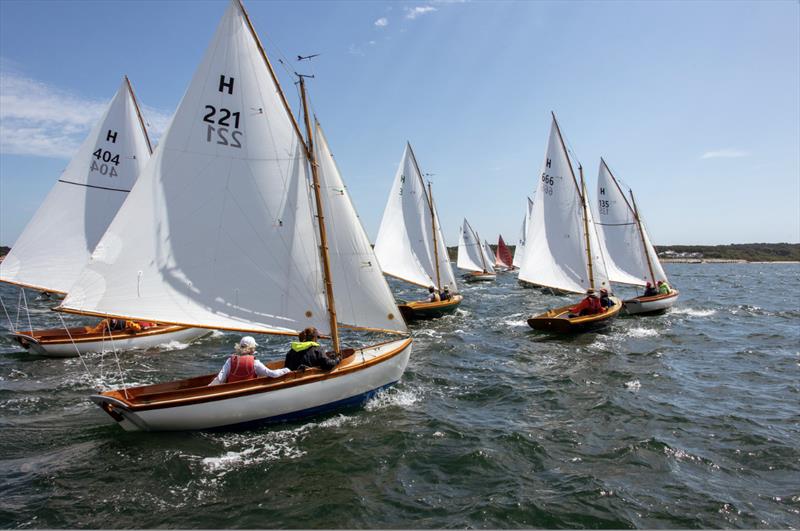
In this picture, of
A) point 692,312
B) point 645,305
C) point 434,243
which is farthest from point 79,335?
point 692,312

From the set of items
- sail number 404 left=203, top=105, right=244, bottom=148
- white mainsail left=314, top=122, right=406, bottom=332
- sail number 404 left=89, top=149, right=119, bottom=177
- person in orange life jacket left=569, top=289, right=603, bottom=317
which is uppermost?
sail number 404 left=89, top=149, right=119, bottom=177

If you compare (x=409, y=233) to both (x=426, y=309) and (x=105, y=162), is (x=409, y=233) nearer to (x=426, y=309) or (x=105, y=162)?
(x=426, y=309)

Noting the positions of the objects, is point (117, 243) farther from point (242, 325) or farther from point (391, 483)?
point (391, 483)

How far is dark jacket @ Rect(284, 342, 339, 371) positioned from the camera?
1153cm

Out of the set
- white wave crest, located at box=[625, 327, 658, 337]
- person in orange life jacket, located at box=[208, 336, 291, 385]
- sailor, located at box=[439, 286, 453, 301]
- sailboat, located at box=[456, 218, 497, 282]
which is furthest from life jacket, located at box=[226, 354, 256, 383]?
sailboat, located at box=[456, 218, 497, 282]

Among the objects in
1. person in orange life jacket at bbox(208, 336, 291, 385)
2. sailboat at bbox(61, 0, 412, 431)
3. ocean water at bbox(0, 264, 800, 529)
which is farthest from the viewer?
sailboat at bbox(61, 0, 412, 431)

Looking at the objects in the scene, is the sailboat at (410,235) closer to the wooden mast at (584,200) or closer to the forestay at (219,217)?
the wooden mast at (584,200)

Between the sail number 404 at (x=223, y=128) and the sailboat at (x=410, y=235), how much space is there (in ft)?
66.5

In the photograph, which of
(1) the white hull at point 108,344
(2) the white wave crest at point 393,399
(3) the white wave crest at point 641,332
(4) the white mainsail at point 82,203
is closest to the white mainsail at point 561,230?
(3) the white wave crest at point 641,332

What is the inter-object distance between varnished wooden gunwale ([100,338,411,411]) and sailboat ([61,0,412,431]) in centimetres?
4

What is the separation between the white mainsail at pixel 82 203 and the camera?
19641mm

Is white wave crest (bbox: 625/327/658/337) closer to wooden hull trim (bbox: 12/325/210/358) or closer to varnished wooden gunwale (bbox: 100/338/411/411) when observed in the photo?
varnished wooden gunwale (bbox: 100/338/411/411)

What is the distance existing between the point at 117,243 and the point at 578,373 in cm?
1523

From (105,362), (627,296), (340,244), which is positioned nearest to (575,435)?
(340,244)
